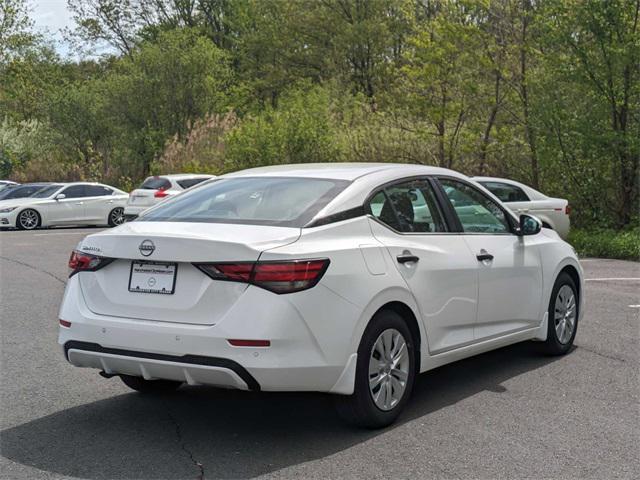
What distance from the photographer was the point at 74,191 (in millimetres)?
28109

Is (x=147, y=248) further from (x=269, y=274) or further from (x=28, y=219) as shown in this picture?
(x=28, y=219)

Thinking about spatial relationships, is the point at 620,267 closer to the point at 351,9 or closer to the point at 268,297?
the point at 268,297

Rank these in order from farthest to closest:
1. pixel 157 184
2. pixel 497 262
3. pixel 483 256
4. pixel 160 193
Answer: pixel 157 184 < pixel 160 193 < pixel 497 262 < pixel 483 256

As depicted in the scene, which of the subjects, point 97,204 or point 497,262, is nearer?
point 497,262

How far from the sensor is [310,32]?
50375 mm

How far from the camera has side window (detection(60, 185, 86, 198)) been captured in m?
28.1

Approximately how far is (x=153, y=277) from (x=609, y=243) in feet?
46.0

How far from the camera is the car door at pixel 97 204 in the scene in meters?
28.0

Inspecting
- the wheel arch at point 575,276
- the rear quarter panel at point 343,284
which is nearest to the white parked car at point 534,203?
the wheel arch at point 575,276

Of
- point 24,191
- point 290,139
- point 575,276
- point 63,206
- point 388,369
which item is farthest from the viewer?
point 24,191

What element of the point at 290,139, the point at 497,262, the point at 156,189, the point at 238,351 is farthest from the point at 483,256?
the point at 290,139

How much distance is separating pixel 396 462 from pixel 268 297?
1113 millimetres

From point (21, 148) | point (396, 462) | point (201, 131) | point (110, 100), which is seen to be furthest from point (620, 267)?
point (21, 148)

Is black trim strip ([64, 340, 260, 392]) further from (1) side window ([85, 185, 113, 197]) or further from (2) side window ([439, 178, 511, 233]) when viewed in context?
(1) side window ([85, 185, 113, 197])
